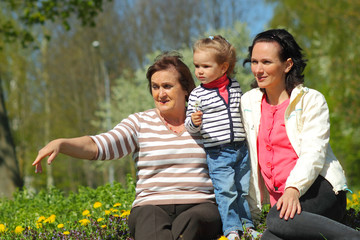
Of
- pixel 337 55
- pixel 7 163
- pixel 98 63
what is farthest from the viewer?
pixel 98 63

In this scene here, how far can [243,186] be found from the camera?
3441 millimetres

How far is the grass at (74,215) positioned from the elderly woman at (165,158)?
37 centimetres

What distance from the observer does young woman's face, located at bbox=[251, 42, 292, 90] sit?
3.29 metres

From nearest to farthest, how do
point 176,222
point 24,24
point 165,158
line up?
point 176,222
point 165,158
point 24,24

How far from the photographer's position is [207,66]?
3.55m

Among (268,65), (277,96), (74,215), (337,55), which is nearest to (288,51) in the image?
(268,65)

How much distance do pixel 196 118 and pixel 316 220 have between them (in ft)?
3.52

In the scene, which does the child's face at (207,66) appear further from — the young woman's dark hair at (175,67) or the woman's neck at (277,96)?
the woman's neck at (277,96)

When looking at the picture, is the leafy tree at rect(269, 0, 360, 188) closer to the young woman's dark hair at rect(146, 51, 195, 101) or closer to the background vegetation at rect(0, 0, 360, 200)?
the background vegetation at rect(0, 0, 360, 200)

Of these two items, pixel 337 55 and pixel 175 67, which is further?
pixel 337 55

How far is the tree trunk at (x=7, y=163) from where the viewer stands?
31.3 ft

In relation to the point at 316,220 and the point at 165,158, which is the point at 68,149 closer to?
the point at 165,158

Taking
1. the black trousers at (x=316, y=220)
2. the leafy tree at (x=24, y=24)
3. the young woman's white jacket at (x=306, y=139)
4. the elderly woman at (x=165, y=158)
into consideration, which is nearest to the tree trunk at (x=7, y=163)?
the leafy tree at (x=24, y=24)

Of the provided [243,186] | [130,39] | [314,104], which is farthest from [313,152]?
[130,39]
